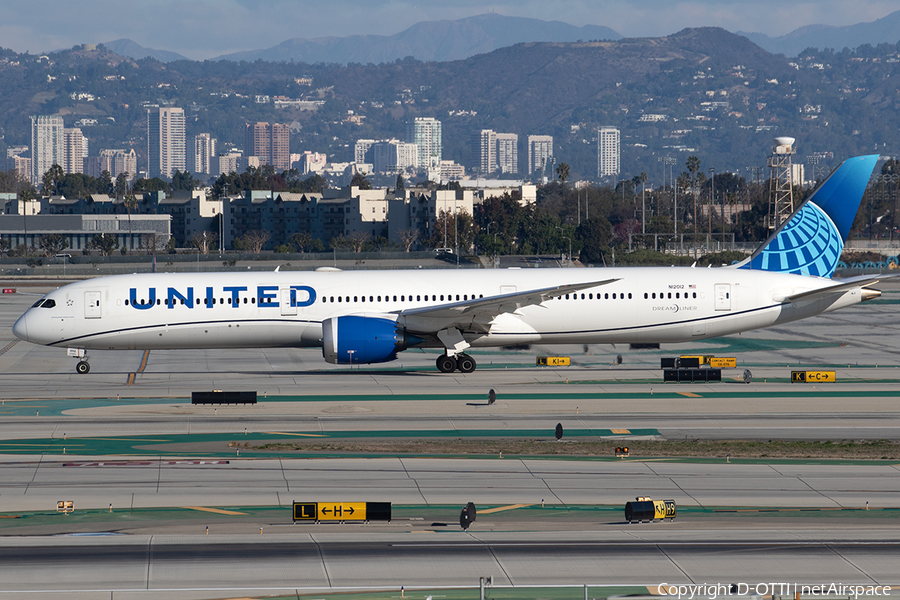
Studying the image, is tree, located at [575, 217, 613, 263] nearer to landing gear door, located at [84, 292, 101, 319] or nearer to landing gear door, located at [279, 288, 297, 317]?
landing gear door, located at [279, 288, 297, 317]

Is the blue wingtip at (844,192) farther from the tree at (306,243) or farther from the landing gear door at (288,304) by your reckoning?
the tree at (306,243)

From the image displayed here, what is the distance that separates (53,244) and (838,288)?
515ft

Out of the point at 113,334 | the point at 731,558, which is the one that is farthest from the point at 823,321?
the point at 731,558

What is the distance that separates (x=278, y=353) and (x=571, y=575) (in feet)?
128

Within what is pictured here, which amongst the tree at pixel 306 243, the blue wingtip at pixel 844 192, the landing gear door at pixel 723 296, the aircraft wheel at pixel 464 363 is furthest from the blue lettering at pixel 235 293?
the tree at pixel 306 243

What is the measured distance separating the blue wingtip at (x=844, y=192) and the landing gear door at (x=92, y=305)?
110ft

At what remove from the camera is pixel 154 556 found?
19.1 metres

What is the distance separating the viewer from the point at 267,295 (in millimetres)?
43125

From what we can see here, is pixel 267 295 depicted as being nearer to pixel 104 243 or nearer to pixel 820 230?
pixel 820 230

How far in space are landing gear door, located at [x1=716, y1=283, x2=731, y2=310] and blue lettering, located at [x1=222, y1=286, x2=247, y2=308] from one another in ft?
69.6

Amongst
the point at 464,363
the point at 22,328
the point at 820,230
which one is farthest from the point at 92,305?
the point at 820,230

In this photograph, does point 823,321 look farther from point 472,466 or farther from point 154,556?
point 154,556


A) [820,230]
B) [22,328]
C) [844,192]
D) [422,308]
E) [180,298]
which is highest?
[844,192]

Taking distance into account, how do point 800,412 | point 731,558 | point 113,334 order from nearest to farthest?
point 731,558 < point 800,412 < point 113,334
